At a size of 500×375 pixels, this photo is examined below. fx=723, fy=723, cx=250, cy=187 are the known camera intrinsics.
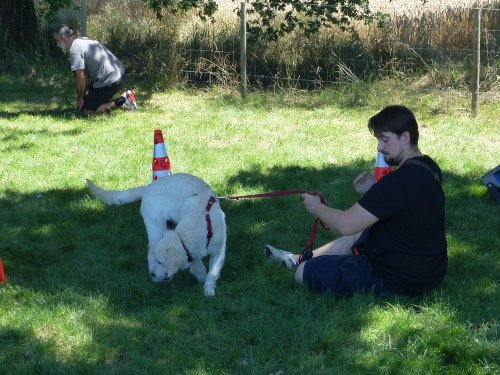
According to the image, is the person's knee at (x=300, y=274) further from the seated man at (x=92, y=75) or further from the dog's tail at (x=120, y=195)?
the seated man at (x=92, y=75)

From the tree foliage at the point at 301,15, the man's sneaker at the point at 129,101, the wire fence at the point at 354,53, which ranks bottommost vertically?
the man's sneaker at the point at 129,101

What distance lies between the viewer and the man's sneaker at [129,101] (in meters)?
11.4

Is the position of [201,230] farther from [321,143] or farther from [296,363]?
[321,143]

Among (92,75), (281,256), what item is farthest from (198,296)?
(92,75)

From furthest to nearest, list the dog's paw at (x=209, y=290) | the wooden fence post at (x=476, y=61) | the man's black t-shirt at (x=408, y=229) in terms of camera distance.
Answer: the wooden fence post at (x=476, y=61) → the dog's paw at (x=209, y=290) → the man's black t-shirt at (x=408, y=229)

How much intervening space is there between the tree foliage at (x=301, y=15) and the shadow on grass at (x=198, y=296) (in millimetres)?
6286

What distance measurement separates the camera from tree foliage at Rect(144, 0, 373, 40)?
12773 mm

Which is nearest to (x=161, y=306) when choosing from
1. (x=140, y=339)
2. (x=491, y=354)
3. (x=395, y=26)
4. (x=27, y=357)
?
(x=140, y=339)

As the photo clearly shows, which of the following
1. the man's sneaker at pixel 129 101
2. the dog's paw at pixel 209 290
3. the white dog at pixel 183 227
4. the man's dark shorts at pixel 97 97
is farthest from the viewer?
the man's sneaker at pixel 129 101

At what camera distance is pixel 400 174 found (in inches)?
178

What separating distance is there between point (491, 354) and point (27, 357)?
2.75 m

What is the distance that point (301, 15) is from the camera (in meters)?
13.3

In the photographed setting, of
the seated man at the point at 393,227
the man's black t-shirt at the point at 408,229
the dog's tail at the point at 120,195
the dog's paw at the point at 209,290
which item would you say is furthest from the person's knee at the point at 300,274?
the dog's tail at the point at 120,195

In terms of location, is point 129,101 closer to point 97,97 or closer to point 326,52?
point 97,97
